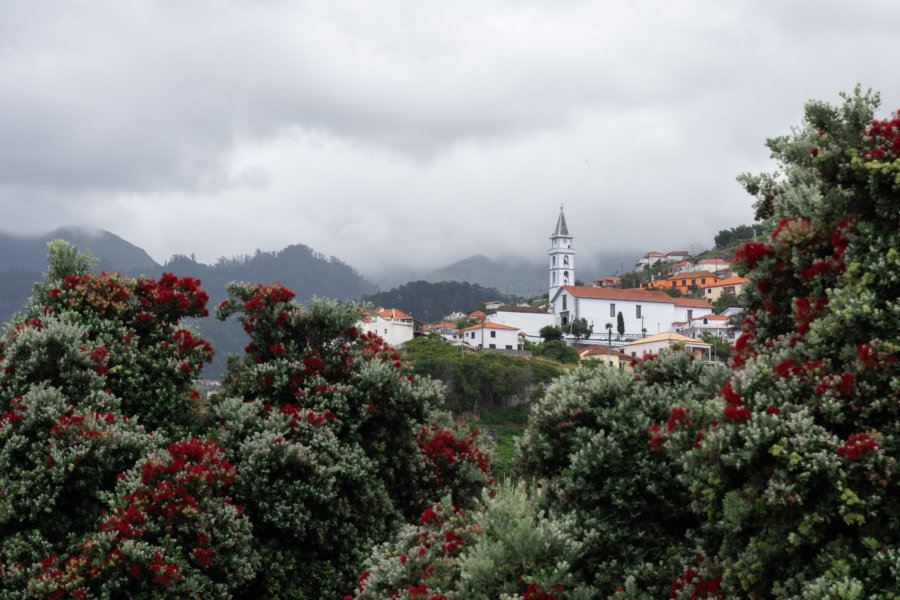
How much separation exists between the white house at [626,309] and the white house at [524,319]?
2.96 m

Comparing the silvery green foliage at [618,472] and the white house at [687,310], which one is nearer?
the silvery green foliage at [618,472]

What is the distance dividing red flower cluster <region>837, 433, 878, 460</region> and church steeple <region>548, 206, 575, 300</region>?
113026mm

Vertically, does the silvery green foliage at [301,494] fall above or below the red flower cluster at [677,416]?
below

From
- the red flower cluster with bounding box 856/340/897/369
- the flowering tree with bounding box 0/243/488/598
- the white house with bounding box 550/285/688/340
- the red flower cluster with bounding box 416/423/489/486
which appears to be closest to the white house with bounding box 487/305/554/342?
the white house with bounding box 550/285/688/340

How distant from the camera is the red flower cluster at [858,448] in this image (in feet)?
17.0

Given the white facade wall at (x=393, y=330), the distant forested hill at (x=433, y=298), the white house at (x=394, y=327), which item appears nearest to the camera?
the white house at (x=394, y=327)

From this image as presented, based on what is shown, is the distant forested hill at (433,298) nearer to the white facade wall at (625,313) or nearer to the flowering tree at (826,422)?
the white facade wall at (625,313)

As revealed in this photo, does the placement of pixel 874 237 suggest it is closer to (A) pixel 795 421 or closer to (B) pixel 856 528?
(A) pixel 795 421

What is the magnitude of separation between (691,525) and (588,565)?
1355 millimetres

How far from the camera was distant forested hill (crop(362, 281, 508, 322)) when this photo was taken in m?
164

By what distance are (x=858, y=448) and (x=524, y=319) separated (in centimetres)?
9154

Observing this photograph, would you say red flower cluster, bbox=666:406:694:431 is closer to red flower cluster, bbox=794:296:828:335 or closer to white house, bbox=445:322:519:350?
red flower cluster, bbox=794:296:828:335

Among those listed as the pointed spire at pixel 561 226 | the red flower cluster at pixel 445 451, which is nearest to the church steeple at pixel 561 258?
the pointed spire at pixel 561 226

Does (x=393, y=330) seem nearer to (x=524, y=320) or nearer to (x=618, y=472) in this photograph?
(x=524, y=320)
